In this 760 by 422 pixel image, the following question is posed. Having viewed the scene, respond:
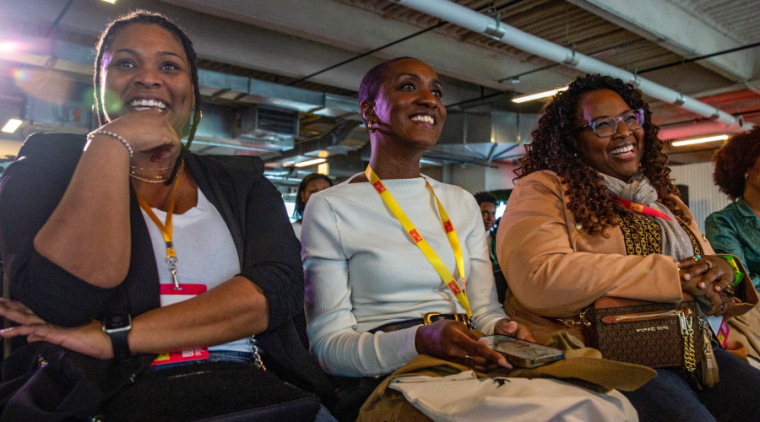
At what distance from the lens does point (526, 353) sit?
1.24 meters

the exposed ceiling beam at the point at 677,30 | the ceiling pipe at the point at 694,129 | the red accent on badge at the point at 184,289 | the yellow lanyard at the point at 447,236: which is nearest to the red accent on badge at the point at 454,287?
the yellow lanyard at the point at 447,236

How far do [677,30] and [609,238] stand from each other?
752 centimetres

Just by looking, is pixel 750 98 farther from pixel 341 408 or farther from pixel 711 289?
pixel 341 408

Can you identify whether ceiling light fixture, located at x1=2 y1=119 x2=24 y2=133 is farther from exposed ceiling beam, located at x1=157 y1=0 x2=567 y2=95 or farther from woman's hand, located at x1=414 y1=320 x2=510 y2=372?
woman's hand, located at x1=414 y1=320 x2=510 y2=372

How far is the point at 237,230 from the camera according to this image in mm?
1478

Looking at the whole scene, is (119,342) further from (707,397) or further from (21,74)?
(21,74)

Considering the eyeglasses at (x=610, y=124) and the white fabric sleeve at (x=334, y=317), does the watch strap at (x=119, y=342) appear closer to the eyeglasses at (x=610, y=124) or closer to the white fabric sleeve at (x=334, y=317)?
the white fabric sleeve at (x=334, y=317)

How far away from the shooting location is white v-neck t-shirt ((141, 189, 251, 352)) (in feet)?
4.45

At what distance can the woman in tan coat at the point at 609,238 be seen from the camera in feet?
5.57

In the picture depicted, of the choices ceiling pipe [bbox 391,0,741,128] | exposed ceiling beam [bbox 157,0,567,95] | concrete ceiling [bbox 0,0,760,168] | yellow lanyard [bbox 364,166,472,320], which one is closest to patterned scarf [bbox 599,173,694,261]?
yellow lanyard [bbox 364,166,472,320]

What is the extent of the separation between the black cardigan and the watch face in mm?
42

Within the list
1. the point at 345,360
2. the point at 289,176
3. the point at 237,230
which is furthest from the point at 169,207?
the point at 289,176

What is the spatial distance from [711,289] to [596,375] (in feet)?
2.90

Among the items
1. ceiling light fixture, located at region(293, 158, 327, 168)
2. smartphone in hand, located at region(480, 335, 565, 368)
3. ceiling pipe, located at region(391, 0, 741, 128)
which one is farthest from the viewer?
ceiling light fixture, located at region(293, 158, 327, 168)
